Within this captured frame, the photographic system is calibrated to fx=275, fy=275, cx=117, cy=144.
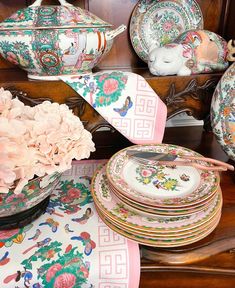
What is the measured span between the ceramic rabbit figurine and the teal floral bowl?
13.1 inches

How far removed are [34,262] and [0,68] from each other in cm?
52

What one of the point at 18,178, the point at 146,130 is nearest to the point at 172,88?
the point at 146,130

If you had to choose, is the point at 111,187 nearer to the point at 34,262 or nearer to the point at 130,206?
the point at 130,206

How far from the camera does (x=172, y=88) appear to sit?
601mm

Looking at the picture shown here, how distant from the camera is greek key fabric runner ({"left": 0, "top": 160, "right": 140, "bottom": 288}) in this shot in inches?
15.8

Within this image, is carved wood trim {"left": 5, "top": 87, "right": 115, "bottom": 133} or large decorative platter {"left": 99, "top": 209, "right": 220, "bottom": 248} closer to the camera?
large decorative platter {"left": 99, "top": 209, "right": 220, "bottom": 248}

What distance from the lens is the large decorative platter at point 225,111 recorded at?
547 mm

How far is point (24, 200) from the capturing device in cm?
42

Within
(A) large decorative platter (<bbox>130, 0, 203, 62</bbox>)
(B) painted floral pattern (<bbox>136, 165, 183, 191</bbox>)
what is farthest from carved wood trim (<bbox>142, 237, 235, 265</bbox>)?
(A) large decorative platter (<bbox>130, 0, 203, 62</bbox>)

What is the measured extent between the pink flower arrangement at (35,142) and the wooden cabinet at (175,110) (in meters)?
0.12

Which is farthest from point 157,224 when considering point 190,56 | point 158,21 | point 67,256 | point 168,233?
point 158,21

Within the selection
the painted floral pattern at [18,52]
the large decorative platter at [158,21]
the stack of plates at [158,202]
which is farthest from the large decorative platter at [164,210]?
the large decorative platter at [158,21]

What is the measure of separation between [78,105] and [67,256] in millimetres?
297

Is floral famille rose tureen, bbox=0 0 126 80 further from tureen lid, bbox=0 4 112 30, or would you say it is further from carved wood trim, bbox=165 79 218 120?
carved wood trim, bbox=165 79 218 120
